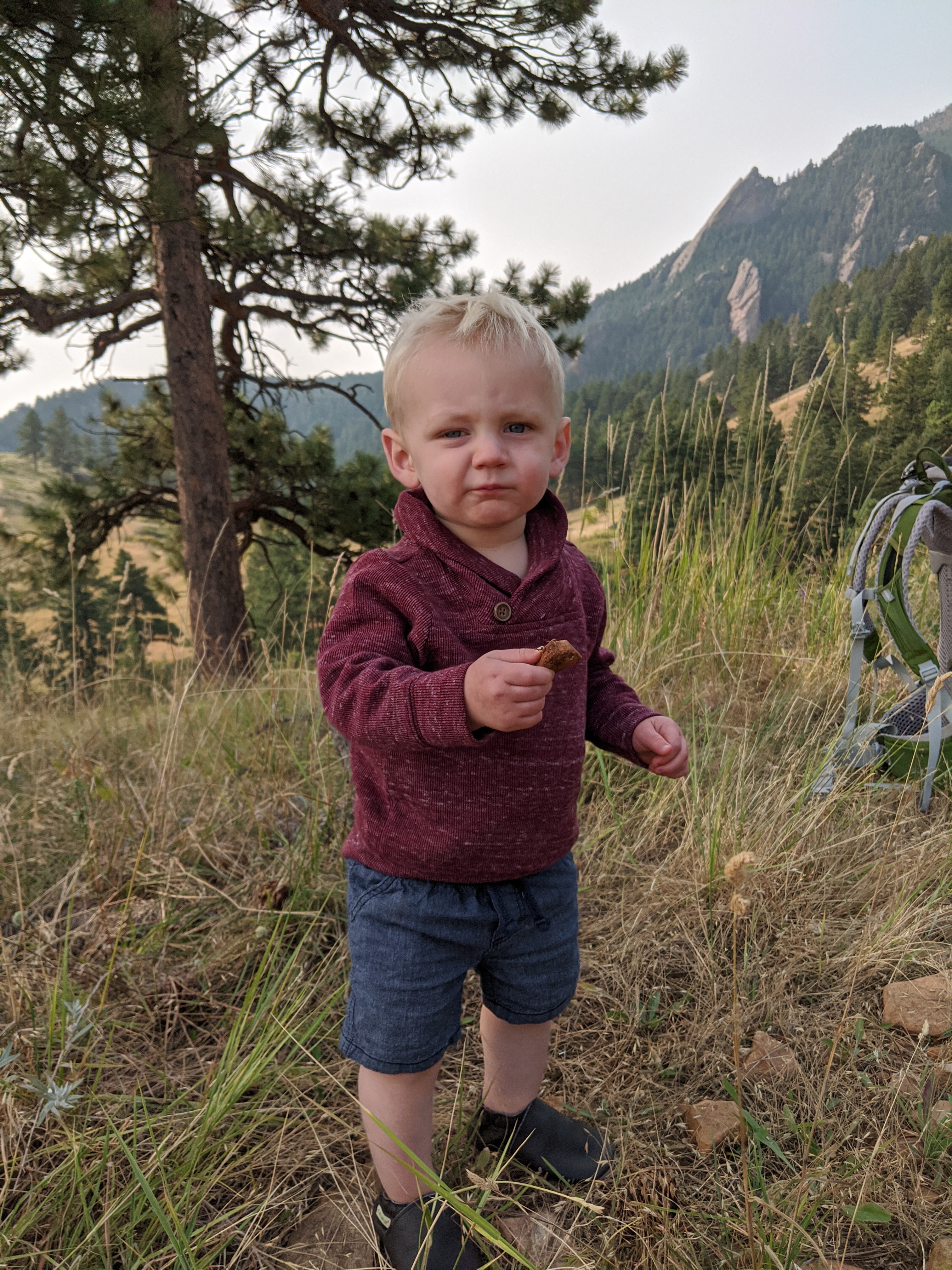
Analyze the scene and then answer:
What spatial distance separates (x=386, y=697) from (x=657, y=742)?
47 centimetres

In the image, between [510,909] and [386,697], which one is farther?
[510,909]

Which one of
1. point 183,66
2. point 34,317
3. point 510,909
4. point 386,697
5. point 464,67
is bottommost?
point 510,909

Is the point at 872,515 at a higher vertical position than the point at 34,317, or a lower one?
lower

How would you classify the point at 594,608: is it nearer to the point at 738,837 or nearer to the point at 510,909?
the point at 510,909

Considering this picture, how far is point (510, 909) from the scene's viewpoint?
1084mm

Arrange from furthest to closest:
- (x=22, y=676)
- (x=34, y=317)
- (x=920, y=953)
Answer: (x=34, y=317) → (x=22, y=676) → (x=920, y=953)

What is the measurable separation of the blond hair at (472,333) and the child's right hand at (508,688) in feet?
1.41

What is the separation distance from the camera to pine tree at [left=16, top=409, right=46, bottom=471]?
4566 cm

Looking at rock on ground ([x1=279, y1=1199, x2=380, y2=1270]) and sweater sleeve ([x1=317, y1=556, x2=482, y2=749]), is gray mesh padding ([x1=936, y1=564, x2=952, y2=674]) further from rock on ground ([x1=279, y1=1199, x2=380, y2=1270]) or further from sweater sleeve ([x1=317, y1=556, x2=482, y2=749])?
rock on ground ([x1=279, y1=1199, x2=380, y2=1270])

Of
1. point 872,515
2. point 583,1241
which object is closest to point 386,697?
point 583,1241

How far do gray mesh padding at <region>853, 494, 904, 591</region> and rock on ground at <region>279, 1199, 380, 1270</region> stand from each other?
211 centimetres

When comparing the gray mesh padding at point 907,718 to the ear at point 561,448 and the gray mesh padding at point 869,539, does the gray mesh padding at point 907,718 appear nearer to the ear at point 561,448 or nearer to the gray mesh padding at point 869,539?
the gray mesh padding at point 869,539

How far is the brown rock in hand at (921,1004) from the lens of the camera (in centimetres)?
139

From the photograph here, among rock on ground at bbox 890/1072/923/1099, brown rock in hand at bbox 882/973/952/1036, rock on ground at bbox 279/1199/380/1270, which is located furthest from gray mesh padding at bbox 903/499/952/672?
rock on ground at bbox 279/1199/380/1270
